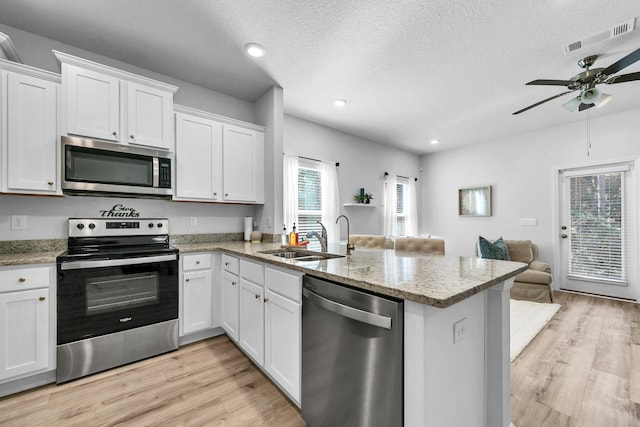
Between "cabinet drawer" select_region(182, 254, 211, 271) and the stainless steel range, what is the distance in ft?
0.32

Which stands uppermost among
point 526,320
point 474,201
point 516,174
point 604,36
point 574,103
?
point 604,36

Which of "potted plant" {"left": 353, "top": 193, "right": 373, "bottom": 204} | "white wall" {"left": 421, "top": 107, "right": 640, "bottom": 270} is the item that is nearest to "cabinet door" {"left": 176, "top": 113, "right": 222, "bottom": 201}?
"potted plant" {"left": 353, "top": 193, "right": 373, "bottom": 204}

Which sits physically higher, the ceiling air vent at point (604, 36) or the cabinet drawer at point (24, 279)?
the ceiling air vent at point (604, 36)

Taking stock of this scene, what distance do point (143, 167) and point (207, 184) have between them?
605 mm

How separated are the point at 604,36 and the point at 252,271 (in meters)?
3.49

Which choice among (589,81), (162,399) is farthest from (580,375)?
(162,399)

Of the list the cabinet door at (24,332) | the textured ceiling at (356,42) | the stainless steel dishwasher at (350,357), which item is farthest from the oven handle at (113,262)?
the textured ceiling at (356,42)

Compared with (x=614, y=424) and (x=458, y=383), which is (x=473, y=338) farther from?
(x=614, y=424)

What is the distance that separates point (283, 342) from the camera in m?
1.74

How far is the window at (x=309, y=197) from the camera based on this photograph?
13.6 ft

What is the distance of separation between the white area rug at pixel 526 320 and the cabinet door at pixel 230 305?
2.47 meters

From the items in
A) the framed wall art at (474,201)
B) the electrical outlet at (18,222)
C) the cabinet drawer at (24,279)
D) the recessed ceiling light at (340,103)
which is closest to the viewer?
the cabinet drawer at (24,279)

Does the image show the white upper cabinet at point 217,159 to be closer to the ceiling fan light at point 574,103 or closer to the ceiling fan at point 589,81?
the ceiling fan at point 589,81

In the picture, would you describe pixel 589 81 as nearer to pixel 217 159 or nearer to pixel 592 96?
pixel 592 96
